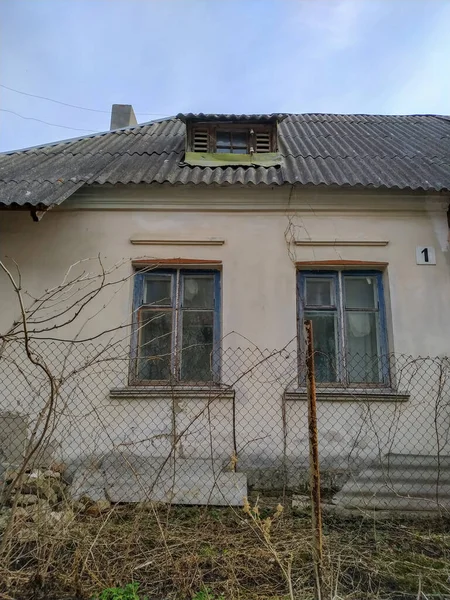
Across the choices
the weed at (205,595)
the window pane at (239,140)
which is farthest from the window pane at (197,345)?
the window pane at (239,140)

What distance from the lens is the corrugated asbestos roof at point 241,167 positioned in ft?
18.6

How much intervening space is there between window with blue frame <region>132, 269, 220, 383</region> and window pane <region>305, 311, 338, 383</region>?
4.07ft

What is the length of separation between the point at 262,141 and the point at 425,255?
3.15m

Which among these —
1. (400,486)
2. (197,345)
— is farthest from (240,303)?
(400,486)

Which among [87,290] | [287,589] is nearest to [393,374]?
[287,589]

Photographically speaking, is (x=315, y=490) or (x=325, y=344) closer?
(x=315, y=490)

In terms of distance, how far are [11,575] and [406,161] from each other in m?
6.86

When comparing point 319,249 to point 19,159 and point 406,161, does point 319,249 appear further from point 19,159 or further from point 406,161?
point 19,159

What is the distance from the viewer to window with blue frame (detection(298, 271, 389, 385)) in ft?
17.9

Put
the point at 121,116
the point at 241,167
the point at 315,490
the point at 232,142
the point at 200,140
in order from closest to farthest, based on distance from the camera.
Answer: the point at 315,490 → the point at 241,167 → the point at 200,140 → the point at 232,142 → the point at 121,116

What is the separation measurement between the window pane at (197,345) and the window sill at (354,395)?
3.51 feet

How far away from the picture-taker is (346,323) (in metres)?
5.59

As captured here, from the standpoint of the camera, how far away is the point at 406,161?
6.66 metres

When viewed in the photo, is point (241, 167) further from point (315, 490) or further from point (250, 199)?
point (315, 490)
